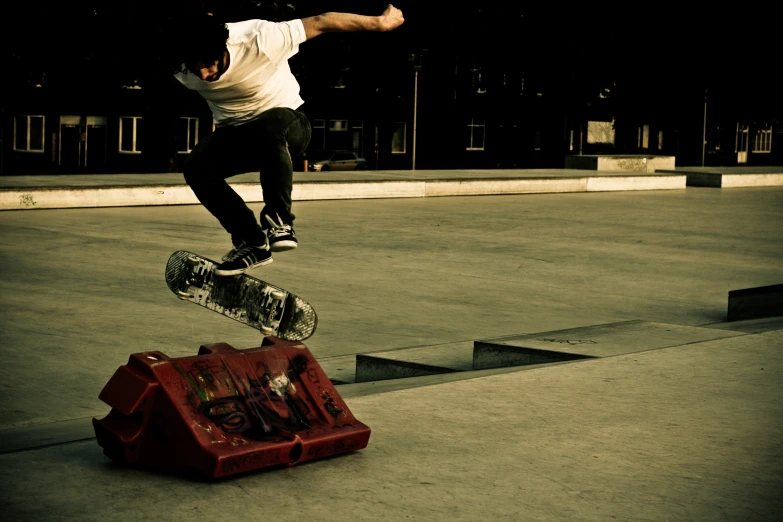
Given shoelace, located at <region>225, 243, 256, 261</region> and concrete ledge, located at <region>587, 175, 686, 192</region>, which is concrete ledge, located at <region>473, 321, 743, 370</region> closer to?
shoelace, located at <region>225, 243, 256, 261</region>

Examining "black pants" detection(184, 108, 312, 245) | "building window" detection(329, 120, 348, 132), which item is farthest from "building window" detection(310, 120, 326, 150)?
"black pants" detection(184, 108, 312, 245)

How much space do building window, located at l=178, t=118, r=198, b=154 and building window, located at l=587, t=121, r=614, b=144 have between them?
26989mm

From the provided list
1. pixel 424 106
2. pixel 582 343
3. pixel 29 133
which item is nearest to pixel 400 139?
pixel 424 106

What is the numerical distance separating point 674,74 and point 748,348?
147 ft

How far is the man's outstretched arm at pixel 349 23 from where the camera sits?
4895 mm

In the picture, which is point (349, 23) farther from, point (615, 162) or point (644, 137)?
point (644, 137)

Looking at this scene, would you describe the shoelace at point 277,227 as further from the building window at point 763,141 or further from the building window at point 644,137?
the building window at point 763,141

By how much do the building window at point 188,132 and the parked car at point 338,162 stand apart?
7525 millimetres

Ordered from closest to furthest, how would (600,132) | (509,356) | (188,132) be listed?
(509,356), (188,132), (600,132)

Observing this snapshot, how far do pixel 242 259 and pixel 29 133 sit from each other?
46.0 meters

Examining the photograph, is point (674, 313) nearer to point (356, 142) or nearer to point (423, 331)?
point (423, 331)

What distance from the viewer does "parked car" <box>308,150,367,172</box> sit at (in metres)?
45.9

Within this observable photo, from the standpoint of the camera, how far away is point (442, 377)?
22.1ft

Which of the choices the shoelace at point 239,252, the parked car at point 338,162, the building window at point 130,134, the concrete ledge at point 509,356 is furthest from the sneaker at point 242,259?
the building window at point 130,134
